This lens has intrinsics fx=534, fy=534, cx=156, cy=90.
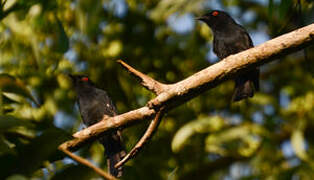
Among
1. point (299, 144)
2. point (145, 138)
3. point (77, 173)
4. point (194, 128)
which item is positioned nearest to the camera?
point (77, 173)

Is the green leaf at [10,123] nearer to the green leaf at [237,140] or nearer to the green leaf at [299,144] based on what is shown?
the green leaf at [299,144]

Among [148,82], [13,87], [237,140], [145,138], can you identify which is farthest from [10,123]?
[237,140]

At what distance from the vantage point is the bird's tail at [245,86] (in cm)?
469

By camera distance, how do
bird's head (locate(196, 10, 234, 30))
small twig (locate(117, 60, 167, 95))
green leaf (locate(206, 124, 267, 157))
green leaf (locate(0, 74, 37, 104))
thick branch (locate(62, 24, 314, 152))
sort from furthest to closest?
green leaf (locate(206, 124, 267, 157)), bird's head (locate(196, 10, 234, 30)), green leaf (locate(0, 74, 37, 104)), small twig (locate(117, 60, 167, 95)), thick branch (locate(62, 24, 314, 152))

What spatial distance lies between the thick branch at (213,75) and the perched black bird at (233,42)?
5.83ft

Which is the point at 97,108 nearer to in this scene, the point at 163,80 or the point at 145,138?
the point at 163,80

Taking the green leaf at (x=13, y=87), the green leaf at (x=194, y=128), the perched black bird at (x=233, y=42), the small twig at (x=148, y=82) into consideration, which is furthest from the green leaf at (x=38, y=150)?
the green leaf at (x=194, y=128)

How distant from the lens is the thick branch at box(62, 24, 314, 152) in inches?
110

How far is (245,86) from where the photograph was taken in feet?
15.7

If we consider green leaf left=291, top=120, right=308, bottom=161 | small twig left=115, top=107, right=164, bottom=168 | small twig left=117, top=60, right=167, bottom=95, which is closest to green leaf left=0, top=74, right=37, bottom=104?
small twig left=117, top=60, right=167, bottom=95

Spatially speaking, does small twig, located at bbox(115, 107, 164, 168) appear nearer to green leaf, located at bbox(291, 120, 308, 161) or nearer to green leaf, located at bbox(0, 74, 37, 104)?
green leaf, located at bbox(0, 74, 37, 104)

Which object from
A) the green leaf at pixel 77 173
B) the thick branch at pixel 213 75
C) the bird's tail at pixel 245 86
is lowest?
the green leaf at pixel 77 173

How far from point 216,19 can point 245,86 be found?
3.35 ft

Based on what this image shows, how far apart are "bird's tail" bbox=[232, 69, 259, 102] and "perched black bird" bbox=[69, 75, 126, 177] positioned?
115 cm
